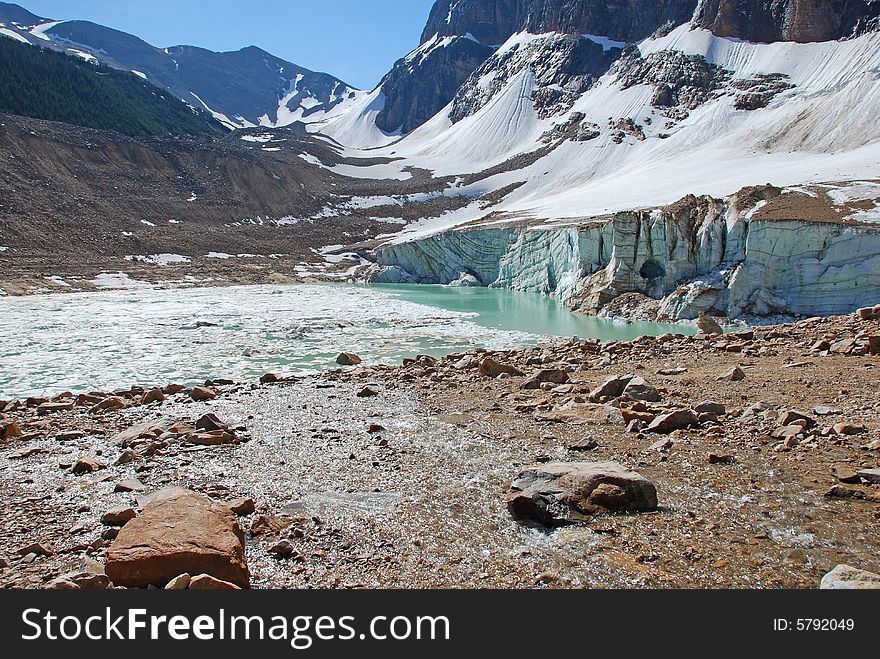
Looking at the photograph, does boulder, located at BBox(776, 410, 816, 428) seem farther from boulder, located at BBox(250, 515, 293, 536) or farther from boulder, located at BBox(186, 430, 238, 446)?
boulder, located at BBox(186, 430, 238, 446)

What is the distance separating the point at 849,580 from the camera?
3590 mm

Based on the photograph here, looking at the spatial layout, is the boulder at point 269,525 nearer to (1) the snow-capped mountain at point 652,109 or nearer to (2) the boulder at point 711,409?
(2) the boulder at point 711,409

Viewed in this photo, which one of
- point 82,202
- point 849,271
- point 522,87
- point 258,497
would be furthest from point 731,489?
point 522,87

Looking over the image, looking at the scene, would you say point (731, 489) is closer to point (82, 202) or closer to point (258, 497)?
point (258, 497)

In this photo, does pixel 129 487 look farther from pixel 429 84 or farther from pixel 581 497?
pixel 429 84

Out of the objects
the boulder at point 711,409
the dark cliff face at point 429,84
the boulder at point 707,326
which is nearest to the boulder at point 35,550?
the boulder at point 711,409

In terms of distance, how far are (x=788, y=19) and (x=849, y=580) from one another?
378 ft

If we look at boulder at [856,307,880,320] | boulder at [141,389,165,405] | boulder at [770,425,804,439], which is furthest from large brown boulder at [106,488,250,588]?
boulder at [856,307,880,320]

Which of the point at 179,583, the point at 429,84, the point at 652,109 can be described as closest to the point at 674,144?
the point at 652,109

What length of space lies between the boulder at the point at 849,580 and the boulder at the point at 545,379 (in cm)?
708

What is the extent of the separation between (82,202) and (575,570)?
71034mm

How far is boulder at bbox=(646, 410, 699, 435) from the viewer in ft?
24.4

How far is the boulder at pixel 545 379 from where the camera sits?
10.8 meters

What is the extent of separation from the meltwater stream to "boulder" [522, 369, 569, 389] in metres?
6.48
